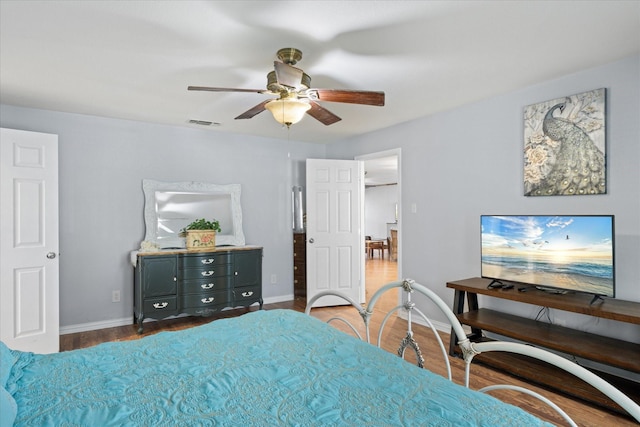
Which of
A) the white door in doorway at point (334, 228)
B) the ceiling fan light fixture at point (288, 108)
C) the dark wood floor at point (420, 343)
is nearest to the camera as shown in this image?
the dark wood floor at point (420, 343)

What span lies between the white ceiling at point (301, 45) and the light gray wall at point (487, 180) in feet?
0.58

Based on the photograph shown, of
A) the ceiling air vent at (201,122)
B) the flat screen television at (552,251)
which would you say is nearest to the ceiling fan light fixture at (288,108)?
the flat screen television at (552,251)

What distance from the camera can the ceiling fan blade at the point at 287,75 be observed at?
195 centimetres

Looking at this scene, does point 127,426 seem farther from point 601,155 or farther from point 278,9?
point 601,155

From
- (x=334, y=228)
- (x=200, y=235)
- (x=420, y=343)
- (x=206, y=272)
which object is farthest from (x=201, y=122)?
(x=420, y=343)

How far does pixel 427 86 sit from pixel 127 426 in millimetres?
3074

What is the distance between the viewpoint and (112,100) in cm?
349

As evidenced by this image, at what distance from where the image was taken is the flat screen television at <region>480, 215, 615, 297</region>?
2597 millimetres

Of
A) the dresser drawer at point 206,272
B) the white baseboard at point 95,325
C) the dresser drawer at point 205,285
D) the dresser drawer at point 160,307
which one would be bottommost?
the white baseboard at point 95,325

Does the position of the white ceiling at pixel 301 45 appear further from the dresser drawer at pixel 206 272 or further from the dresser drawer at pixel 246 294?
the dresser drawer at pixel 246 294

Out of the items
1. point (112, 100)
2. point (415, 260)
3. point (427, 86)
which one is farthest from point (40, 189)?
point (415, 260)

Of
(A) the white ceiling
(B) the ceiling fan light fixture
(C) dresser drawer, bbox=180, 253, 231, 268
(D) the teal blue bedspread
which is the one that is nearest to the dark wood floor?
(C) dresser drawer, bbox=180, 253, 231, 268

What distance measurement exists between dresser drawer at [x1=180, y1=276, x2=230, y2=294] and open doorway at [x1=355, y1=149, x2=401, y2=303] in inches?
132

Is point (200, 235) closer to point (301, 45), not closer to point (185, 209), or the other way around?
point (185, 209)
